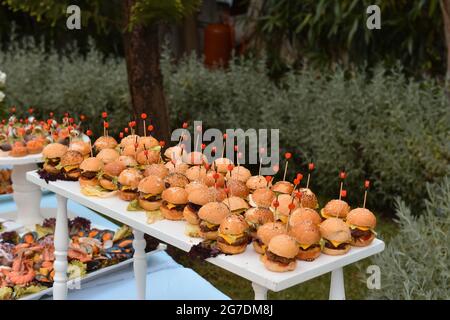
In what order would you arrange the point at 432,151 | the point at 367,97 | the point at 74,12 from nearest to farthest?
the point at 74,12 → the point at 432,151 → the point at 367,97

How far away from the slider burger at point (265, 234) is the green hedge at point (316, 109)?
11.1 feet

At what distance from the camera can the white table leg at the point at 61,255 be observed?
8.16ft

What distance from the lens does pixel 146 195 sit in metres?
2.13

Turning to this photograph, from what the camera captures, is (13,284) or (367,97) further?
(367,97)

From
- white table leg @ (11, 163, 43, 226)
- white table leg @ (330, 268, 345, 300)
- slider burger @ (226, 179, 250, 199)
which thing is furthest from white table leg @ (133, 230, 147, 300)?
white table leg @ (11, 163, 43, 226)

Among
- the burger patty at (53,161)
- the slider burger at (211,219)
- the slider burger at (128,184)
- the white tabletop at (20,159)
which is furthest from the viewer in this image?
the white tabletop at (20,159)

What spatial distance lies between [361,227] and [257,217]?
12.1 inches

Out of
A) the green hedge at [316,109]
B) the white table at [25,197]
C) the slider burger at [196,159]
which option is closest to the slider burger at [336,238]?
the slider burger at [196,159]

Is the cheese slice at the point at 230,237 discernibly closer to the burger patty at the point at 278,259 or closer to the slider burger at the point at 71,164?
the burger patty at the point at 278,259

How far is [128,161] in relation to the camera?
2.41 m

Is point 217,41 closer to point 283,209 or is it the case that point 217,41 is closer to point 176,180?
point 176,180

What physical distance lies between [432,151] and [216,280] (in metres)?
1.97
